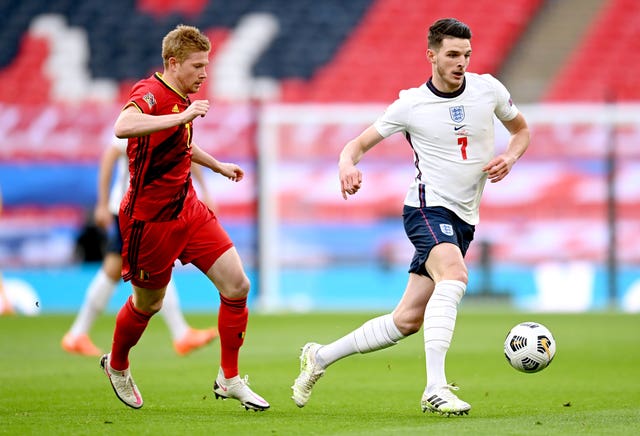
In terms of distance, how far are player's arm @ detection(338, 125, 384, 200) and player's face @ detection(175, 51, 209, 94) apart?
0.88 meters

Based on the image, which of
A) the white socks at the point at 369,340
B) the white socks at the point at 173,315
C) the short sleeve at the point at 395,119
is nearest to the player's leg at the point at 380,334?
the white socks at the point at 369,340

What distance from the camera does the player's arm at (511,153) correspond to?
608cm

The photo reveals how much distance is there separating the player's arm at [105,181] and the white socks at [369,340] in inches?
145

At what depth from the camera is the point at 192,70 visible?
612 centimetres

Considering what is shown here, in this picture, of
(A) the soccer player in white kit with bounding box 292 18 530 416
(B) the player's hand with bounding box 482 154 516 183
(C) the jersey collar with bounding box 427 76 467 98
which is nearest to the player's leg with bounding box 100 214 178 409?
(A) the soccer player in white kit with bounding box 292 18 530 416

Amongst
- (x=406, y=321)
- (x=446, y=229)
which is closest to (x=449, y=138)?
(x=446, y=229)

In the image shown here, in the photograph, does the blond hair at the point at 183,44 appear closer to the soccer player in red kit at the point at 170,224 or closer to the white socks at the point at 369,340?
the soccer player in red kit at the point at 170,224

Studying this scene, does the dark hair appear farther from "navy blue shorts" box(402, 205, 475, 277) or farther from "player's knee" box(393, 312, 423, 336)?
"player's knee" box(393, 312, 423, 336)

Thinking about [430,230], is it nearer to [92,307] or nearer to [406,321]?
[406,321]

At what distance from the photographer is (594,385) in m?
7.68

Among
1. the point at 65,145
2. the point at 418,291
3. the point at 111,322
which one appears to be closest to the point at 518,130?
the point at 418,291

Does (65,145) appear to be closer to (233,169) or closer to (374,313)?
(374,313)

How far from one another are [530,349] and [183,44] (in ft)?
8.33

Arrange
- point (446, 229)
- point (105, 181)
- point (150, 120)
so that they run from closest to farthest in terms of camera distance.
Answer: point (150, 120), point (446, 229), point (105, 181)
